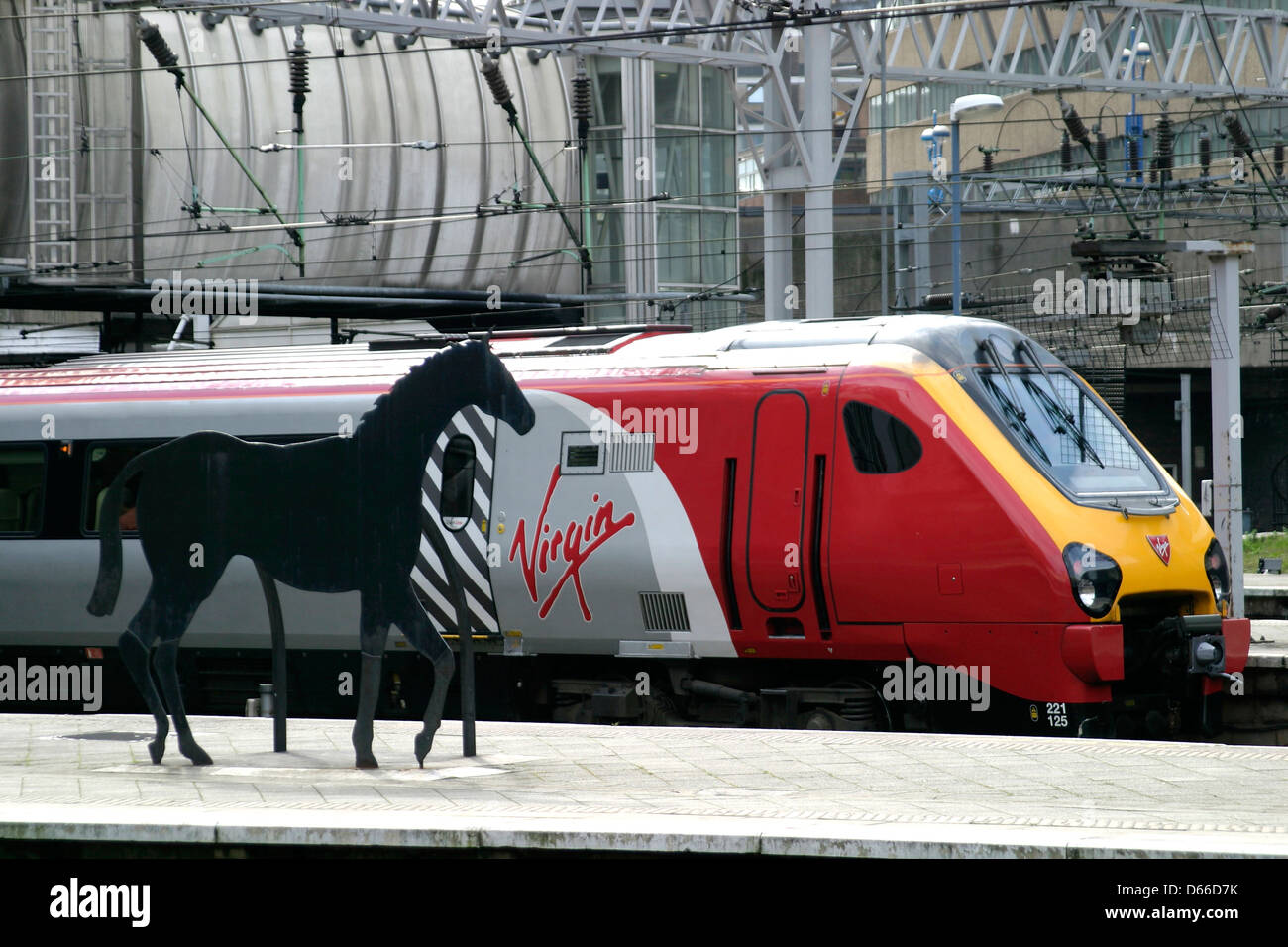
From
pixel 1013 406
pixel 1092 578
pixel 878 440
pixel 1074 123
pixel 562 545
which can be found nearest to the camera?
pixel 1092 578

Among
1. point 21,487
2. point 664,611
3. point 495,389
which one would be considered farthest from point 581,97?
point 495,389

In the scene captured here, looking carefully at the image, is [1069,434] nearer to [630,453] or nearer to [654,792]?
[630,453]

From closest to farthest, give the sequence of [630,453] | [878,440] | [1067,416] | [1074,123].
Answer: [878,440], [1067,416], [630,453], [1074,123]

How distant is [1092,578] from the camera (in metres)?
11.5

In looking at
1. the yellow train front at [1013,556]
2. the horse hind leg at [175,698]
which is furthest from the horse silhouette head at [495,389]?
the yellow train front at [1013,556]

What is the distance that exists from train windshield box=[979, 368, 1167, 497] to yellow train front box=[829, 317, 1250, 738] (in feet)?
0.07

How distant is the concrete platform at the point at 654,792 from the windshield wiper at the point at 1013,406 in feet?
7.23

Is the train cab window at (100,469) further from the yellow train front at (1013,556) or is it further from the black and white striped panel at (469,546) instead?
the yellow train front at (1013,556)

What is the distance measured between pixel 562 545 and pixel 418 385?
3053 mm

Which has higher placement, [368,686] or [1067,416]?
[1067,416]

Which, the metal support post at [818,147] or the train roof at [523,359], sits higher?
the metal support post at [818,147]

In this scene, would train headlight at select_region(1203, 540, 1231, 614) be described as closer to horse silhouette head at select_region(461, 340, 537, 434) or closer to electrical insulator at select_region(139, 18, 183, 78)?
horse silhouette head at select_region(461, 340, 537, 434)

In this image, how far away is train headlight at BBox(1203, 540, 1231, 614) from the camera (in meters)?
12.6

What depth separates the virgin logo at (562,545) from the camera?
Answer: 12.9 meters
